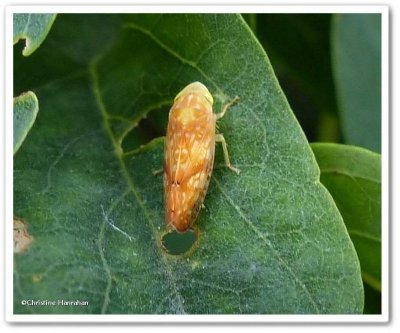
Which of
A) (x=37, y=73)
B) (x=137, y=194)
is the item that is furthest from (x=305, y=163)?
(x=37, y=73)

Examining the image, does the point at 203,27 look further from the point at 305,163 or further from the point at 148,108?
the point at 305,163

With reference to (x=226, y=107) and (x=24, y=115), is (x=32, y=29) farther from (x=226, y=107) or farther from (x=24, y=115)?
(x=226, y=107)

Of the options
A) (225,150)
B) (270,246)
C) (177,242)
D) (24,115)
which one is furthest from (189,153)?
(24,115)

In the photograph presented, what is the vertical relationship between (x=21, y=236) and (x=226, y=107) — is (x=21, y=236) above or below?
below

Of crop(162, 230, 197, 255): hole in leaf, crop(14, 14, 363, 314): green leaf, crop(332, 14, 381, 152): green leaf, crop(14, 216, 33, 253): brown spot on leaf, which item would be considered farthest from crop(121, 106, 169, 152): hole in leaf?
crop(332, 14, 381, 152): green leaf

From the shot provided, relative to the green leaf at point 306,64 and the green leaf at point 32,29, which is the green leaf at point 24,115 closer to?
the green leaf at point 32,29

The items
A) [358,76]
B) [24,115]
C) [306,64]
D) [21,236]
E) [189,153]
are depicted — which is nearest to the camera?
[24,115]

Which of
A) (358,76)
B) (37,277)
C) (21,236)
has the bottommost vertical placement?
(37,277)

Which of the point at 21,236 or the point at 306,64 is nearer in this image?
the point at 21,236
